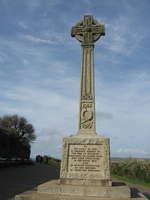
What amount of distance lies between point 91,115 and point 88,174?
79.4 inches

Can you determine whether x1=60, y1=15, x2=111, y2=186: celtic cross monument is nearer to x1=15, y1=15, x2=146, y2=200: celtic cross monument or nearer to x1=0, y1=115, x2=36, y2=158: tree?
x1=15, y1=15, x2=146, y2=200: celtic cross monument

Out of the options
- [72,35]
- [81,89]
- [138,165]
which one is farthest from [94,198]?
[138,165]

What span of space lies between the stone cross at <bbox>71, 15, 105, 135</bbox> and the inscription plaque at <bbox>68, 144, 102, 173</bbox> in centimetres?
62

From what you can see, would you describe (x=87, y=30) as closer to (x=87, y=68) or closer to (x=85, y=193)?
(x=87, y=68)

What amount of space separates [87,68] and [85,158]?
345 cm

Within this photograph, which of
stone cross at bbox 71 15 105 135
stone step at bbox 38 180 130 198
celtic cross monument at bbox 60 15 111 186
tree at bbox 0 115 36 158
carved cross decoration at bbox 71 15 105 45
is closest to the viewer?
stone step at bbox 38 180 130 198

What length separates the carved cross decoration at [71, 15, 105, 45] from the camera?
8125 millimetres

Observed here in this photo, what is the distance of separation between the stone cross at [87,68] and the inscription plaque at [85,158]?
2.04 feet

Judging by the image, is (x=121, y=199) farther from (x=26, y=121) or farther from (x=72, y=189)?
(x=26, y=121)

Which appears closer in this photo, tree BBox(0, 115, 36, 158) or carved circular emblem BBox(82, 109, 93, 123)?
carved circular emblem BBox(82, 109, 93, 123)

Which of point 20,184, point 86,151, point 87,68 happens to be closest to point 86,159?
point 86,151

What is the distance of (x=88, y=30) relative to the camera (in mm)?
8219

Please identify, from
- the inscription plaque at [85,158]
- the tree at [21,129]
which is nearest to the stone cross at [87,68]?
the inscription plaque at [85,158]

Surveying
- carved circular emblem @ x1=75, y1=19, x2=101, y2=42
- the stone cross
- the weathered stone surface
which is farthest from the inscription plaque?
carved circular emblem @ x1=75, y1=19, x2=101, y2=42
